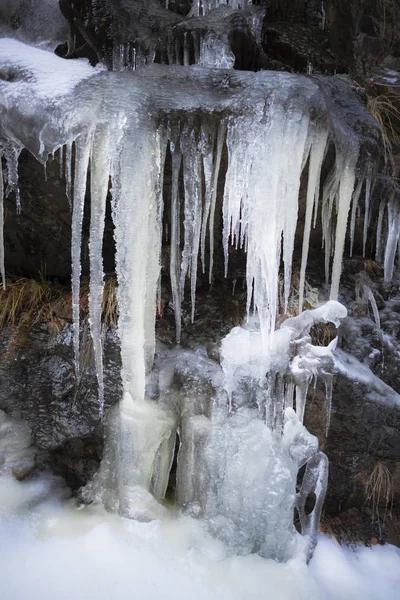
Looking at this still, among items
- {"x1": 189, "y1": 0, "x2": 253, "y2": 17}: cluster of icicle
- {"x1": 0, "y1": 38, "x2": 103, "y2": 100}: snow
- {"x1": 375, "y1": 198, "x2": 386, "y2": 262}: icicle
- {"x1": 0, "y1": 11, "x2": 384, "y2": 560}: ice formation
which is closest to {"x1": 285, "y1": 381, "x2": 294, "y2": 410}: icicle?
{"x1": 0, "y1": 11, "x2": 384, "y2": 560}: ice formation

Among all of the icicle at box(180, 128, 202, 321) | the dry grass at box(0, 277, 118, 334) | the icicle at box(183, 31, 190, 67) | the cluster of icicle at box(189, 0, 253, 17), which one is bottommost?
the dry grass at box(0, 277, 118, 334)

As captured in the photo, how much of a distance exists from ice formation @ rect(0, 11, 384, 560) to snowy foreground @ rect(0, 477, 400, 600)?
0.13 m

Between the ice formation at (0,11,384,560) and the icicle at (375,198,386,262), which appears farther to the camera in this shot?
the icicle at (375,198,386,262)

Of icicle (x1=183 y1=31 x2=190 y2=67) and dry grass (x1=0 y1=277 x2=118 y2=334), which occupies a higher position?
icicle (x1=183 y1=31 x2=190 y2=67)

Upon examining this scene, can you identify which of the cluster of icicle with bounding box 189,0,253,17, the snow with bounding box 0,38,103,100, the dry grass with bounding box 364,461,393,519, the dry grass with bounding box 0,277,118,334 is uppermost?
the cluster of icicle with bounding box 189,0,253,17

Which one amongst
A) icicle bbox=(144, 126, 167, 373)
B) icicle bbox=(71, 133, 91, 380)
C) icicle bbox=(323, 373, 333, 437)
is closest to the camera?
icicle bbox=(71, 133, 91, 380)

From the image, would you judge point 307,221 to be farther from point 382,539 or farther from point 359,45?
point 382,539

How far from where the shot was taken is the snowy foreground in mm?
2895

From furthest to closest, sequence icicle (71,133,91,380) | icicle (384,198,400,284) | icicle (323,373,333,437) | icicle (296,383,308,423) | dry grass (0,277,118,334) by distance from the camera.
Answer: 1. icicle (384,198,400,284)
2. dry grass (0,277,118,334)
3. icicle (323,373,333,437)
4. icicle (296,383,308,423)
5. icicle (71,133,91,380)

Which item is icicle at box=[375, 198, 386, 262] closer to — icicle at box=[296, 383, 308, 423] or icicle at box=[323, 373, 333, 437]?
icicle at box=[323, 373, 333, 437]

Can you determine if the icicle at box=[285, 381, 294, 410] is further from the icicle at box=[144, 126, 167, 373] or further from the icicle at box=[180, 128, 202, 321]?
the icicle at box=[180, 128, 202, 321]

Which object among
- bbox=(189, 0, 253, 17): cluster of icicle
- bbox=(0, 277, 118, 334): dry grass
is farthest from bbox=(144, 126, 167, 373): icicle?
bbox=(189, 0, 253, 17): cluster of icicle

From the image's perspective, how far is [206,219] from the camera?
3289 mm

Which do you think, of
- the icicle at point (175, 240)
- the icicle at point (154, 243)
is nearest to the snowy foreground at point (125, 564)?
the icicle at point (154, 243)
